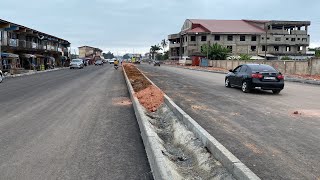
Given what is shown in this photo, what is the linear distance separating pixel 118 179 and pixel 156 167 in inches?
22.0

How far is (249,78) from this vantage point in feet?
55.9

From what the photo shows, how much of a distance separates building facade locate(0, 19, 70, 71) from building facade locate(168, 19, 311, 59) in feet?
109

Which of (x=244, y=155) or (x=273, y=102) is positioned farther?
(x=273, y=102)

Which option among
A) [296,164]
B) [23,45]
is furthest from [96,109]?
[23,45]

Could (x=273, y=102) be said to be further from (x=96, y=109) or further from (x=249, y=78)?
(x=96, y=109)

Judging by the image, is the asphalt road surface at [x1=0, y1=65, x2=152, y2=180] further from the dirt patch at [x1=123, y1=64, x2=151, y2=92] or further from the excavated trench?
the dirt patch at [x1=123, y1=64, x2=151, y2=92]

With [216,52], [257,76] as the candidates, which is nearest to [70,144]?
[257,76]

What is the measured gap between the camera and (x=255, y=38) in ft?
282

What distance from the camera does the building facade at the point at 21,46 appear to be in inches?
1723

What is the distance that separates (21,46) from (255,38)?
55873 mm

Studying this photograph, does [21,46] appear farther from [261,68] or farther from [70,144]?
[70,144]

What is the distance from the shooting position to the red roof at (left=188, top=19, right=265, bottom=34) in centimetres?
8564

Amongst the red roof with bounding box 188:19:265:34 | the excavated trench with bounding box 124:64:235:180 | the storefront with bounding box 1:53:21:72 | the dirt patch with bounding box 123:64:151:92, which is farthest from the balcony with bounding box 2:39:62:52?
the red roof with bounding box 188:19:265:34

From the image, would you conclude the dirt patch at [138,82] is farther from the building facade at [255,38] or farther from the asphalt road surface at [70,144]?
the building facade at [255,38]
